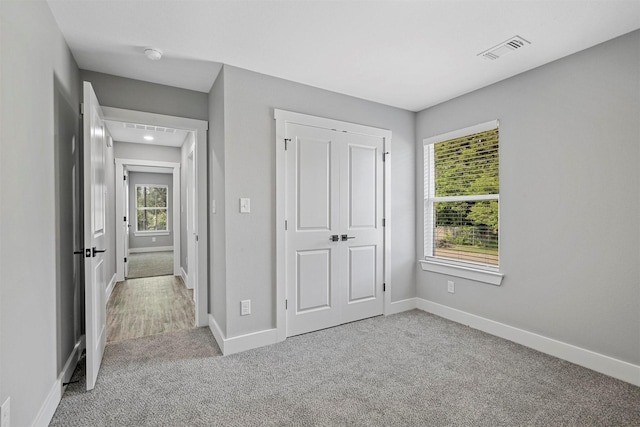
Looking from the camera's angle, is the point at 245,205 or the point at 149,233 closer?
the point at 245,205

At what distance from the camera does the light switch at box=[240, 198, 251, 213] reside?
276 centimetres

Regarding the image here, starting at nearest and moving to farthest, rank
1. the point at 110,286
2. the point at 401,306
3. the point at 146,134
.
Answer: the point at 401,306 < the point at 110,286 < the point at 146,134

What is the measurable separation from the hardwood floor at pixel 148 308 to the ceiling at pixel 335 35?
2.50m

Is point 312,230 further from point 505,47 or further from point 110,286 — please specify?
point 110,286

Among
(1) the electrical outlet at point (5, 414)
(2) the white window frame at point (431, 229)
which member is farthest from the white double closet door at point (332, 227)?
(1) the electrical outlet at point (5, 414)

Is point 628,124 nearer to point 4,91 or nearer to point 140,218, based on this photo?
point 4,91

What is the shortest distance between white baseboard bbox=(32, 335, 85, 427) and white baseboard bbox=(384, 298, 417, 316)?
114 inches

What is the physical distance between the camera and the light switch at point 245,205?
2.76m

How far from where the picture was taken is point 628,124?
2.21 m

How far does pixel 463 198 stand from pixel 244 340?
262cm

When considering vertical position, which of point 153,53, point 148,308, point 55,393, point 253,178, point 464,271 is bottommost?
point 148,308

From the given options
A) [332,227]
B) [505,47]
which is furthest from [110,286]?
[505,47]

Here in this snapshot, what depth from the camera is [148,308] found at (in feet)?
13.0

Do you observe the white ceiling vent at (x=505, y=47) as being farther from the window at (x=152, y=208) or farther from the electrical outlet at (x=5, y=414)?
the window at (x=152, y=208)
